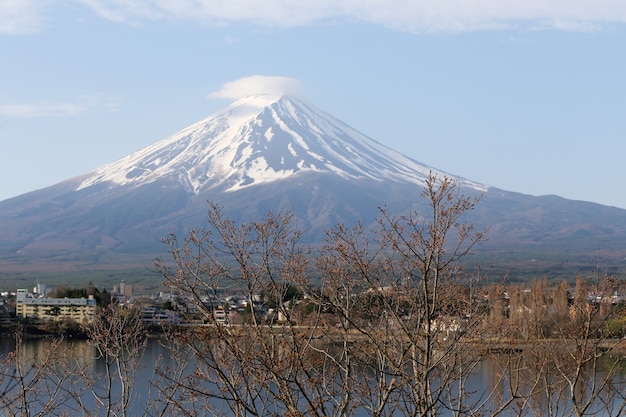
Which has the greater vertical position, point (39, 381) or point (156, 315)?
point (39, 381)

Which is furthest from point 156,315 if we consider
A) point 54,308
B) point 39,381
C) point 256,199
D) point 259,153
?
point 259,153

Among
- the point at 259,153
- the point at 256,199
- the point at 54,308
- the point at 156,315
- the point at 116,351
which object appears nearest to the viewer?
the point at 116,351

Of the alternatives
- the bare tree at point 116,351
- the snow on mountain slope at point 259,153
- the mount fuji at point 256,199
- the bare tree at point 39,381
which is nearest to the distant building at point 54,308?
the bare tree at point 116,351

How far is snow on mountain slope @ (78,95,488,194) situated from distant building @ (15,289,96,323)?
64.0 meters

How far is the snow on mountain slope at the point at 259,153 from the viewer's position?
11394cm

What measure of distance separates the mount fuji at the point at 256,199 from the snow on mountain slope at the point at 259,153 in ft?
0.40

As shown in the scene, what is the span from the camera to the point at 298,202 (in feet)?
341

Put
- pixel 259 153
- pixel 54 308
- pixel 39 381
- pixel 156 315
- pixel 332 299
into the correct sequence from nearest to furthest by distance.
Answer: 1. pixel 332 299
2. pixel 39 381
3. pixel 156 315
4. pixel 54 308
5. pixel 259 153

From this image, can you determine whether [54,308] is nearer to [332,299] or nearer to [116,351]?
[116,351]

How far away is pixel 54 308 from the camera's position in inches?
1678

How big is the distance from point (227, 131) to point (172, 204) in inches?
925

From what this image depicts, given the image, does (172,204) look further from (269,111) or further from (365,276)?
(365,276)

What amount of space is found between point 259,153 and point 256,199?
58.6ft

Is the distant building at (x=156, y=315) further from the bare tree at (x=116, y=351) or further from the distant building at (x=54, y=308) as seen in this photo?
the bare tree at (x=116, y=351)
